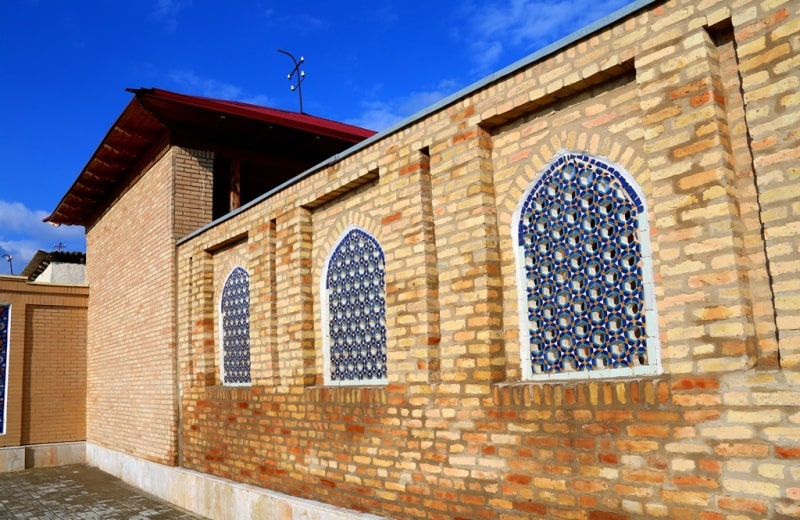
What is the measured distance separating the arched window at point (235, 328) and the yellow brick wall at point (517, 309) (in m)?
0.85

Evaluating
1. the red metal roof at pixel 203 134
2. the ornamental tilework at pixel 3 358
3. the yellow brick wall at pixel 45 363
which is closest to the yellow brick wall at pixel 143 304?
the red metal roof at pixel 203 134

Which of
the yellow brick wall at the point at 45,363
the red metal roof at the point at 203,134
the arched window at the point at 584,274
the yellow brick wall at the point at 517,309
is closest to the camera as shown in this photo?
the yellow brick wall at the point at 517,309

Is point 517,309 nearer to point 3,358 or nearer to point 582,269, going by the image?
point 582,269

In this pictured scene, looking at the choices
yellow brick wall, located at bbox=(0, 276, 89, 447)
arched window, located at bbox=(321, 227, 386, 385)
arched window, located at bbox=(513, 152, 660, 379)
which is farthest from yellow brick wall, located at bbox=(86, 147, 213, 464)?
arched window, located at bbox=(513, 152, 660, 379)

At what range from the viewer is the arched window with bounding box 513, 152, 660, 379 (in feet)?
11.3

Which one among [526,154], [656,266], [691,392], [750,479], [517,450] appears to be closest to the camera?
[750,479]

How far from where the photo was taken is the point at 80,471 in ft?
36.5

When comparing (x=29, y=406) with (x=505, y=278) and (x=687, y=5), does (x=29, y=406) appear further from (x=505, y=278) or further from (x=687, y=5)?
(x=687, y=5)

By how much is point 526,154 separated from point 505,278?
0.75m

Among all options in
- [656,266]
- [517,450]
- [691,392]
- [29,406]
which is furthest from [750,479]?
[29,406]

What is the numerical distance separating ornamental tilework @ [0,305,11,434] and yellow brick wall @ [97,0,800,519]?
772 cm

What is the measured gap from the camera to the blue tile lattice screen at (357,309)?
5.23m

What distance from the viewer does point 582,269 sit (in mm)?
3695

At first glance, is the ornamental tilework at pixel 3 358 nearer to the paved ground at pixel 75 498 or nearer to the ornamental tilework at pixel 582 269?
the paved ground at pixel 75 498
